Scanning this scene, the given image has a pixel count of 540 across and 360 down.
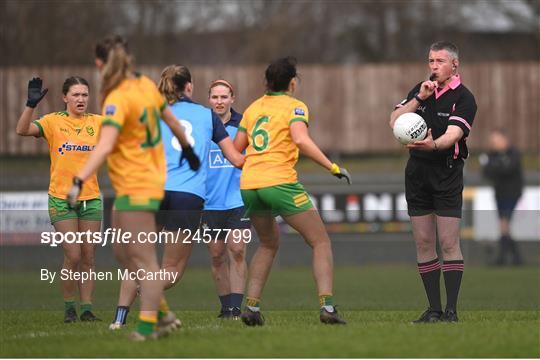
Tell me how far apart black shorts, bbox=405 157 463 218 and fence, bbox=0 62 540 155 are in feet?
55.2

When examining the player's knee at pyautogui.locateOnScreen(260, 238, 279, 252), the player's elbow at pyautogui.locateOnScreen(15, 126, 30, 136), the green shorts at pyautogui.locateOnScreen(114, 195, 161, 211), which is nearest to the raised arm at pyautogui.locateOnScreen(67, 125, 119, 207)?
the green shorts at pyautogui.locateOnScreen(114, 195, 161, 211)

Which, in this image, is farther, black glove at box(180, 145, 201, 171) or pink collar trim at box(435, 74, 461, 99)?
pink collar trim at box(435, 74, 461, 99)

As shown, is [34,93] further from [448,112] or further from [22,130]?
[448,112]

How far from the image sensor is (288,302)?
46.5 feet

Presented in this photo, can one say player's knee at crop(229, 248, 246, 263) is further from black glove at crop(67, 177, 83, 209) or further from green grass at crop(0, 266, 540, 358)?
black glove at crop(67, 177, 83, 209)

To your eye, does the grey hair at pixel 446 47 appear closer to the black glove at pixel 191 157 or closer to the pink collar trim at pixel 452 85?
the pink collar trim at pixel 452 85

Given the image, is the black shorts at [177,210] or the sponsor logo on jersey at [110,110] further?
the black shorts at [177,210]

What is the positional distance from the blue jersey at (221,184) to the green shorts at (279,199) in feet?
6.26

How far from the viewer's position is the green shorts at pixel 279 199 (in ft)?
31.6

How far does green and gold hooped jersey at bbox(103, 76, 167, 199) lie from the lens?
843 centimetres

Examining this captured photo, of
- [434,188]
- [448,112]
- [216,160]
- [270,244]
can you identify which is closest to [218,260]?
[216,160]

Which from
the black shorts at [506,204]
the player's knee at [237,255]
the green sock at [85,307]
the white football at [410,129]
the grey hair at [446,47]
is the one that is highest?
the grey hair at [446,47]

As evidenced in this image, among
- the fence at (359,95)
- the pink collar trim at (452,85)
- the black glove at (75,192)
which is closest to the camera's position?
the black glove at (75,192)

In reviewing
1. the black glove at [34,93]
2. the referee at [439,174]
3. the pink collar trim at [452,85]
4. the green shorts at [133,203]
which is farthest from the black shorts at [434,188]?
the black glove at [34,93]
